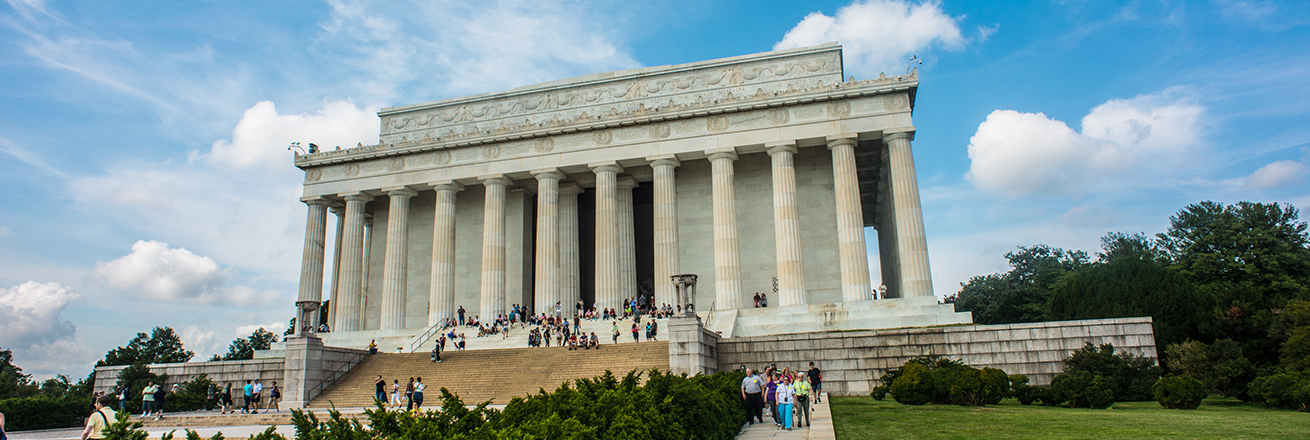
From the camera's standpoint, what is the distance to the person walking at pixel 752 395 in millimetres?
16000

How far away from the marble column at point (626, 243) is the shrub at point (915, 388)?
2025 centimetres

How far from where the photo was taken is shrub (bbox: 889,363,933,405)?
20438 mm

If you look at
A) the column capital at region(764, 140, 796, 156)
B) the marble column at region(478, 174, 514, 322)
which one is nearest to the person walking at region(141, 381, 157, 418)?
the marble column at region(478, 174, 514, 322)

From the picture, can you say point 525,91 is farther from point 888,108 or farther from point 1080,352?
point 1080,352

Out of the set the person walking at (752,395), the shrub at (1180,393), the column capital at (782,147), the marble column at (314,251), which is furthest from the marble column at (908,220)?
the marble column at (314,251)

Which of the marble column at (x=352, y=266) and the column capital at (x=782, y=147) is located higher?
the column capital at (x=782, y=147)

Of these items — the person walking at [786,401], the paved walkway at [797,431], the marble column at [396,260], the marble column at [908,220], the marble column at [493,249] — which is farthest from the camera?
the marble column at [396,260]

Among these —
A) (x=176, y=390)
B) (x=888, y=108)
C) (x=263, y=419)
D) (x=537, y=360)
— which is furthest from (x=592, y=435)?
(x=888, y=108)

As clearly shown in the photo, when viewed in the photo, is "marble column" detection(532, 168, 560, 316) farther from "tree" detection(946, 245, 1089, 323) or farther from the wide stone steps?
"tree" detection(946, 245, 1089, 323)

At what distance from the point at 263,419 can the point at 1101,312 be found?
37.0 meters

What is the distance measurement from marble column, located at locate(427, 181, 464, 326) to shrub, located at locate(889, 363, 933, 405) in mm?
26115

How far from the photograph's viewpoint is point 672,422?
389 inches

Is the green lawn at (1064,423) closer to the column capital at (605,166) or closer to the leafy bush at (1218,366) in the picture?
the leafy bush at (1218,366)

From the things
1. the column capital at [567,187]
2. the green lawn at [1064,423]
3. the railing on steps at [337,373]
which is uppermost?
the column capital at [567,187]
